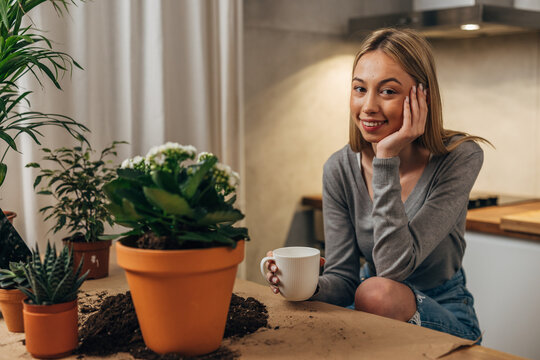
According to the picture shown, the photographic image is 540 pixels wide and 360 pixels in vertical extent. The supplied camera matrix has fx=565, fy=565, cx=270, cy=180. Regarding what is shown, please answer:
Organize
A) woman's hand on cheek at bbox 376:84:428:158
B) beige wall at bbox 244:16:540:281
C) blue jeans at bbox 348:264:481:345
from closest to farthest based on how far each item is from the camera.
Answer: blue jeans at bbox 348:264:481:345, woman's hand on cheek at bbox 376:84:428:158, beige wall at bbox 244:16:540:281

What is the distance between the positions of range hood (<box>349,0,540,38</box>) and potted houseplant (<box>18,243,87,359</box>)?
1.85m

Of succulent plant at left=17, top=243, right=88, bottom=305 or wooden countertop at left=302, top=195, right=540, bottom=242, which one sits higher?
succulent plant at left=17, top=243, right=88, bottom=305

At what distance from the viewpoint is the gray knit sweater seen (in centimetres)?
139

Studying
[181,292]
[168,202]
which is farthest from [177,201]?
[181,292]

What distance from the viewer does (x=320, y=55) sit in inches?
121

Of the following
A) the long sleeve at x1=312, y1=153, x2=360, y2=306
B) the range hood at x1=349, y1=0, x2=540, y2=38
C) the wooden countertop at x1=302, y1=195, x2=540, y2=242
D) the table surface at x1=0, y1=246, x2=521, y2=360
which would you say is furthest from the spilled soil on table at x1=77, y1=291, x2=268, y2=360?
the range hood at x1=349, y1=0, x2=540, y2=38

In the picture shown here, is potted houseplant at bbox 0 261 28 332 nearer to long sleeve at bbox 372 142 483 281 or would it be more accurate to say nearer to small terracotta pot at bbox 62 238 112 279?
small terracotta pot at bbox 62 238 112 279

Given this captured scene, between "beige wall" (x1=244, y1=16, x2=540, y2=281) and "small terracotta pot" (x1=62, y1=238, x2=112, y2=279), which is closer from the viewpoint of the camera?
"small terracotta pot" (x1=62, y1=238, x2=112, y2=279)

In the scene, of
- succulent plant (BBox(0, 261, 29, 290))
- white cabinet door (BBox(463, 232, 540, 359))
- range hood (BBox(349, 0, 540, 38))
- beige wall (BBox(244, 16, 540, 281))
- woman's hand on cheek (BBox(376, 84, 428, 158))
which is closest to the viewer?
succulent plant (BBox(0, 261, 29, 290))

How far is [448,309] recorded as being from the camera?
5.07 ft

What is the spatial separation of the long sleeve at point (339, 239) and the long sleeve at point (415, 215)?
5.2 inches

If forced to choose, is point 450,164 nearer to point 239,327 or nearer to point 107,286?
point 239,327

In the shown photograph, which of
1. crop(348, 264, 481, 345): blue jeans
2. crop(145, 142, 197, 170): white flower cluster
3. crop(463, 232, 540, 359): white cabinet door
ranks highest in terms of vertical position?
crop(145, 142, 197, 170): white flower cluster

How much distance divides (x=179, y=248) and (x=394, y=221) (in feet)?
2.19
